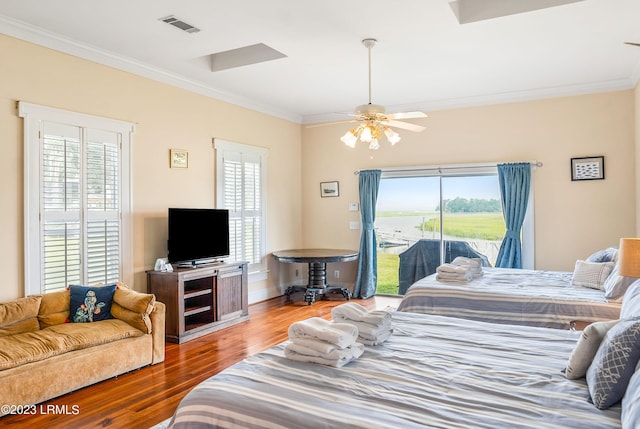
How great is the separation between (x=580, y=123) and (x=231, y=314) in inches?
198

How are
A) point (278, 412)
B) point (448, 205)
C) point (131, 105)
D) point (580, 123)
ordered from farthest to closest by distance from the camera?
point (448, 205) < point (580, 123) < point (131, 105) < point (278, 412)

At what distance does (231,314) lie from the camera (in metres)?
5.48

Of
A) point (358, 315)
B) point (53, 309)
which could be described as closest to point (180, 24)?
point (53, 309)

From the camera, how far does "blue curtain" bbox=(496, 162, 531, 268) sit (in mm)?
6070

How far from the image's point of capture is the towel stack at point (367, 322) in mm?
2518

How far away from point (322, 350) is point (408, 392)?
0.49 metres

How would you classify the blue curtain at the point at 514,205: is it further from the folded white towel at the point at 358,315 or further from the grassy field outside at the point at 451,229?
the folded white towel at the point at 358,315

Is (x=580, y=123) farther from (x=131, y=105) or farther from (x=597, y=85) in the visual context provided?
(x=131, y=105)

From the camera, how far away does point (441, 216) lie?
22.2 ft

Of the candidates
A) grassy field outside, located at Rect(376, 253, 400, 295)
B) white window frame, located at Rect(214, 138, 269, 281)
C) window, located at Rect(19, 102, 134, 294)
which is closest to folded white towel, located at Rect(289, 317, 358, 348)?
window, located at Rect(19, 102, 134, 294)

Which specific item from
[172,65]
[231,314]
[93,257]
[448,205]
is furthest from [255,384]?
[448,205]

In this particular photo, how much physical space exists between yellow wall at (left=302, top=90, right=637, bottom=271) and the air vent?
12.7 ft

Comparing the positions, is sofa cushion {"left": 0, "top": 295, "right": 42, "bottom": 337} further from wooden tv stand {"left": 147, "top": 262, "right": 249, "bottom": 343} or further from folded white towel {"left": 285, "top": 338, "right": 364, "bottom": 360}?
folded white towel {"left": 285, "top": 338, "right": 364, "bottom": 360}

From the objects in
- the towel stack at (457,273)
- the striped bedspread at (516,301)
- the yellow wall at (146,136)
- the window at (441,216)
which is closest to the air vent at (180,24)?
the yellow wall at (146,136)
